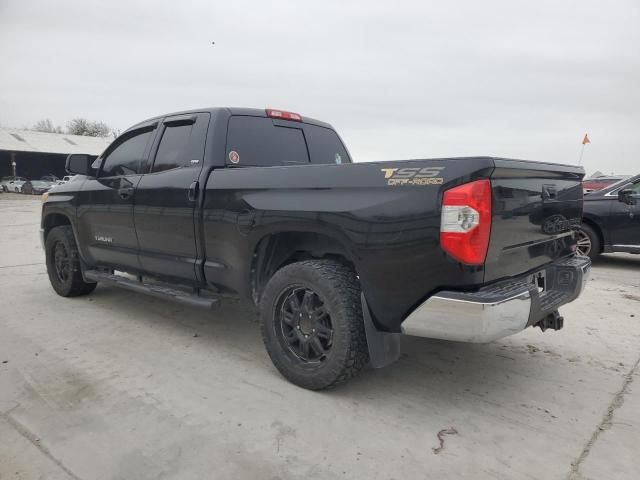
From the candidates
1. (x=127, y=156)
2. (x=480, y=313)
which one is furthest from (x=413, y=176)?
(x=127, y=156)

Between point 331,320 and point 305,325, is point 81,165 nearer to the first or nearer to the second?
point 305,325

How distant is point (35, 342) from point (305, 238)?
2617mm

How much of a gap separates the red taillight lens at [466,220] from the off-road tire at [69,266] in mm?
4465

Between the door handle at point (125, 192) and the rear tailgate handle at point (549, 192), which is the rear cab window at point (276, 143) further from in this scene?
the rear tailgate handle at point (549, 192)

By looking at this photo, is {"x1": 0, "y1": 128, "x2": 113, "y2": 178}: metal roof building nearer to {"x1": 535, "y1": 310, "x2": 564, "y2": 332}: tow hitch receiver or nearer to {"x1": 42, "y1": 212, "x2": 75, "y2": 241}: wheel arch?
{"x1": 42, "y1": 212, "x2": 75, "y2": 241}: wheel arch

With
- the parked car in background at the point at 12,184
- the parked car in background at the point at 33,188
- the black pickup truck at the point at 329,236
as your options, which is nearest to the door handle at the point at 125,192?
the black pickup truck at the point at 329,236

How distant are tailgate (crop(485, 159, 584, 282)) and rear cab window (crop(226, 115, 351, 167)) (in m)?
2.15

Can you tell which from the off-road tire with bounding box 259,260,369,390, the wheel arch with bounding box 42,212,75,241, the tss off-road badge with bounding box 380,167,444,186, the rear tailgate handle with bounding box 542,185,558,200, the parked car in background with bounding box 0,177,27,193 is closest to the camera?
the tss off-road badge with bounding box 380,167,444,186

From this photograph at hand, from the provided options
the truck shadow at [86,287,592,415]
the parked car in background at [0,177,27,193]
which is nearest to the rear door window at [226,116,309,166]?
the truck shadow at [86,287,592,415]

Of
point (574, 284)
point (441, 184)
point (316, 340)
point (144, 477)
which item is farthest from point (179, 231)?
point (574, 284)

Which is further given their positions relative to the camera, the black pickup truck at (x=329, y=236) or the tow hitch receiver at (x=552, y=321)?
the tow hitch receiver at (x=552, y=321)

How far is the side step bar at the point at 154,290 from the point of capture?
380 centimetres

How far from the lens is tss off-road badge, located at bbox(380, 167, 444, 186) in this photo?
102 inches

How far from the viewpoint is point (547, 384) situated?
3.39 meters
